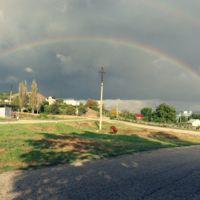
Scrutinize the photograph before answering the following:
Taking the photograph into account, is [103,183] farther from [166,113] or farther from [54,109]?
[54,109]

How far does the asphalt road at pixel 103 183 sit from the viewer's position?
16.2 feet

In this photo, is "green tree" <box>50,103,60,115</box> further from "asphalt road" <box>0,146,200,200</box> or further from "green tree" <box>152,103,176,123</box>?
"asphalt road" <box>0,146,200,200</box>

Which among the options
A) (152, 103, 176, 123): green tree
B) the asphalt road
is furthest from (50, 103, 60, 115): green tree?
the asphalt road

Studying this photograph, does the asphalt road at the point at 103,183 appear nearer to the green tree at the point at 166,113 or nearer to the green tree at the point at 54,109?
the green tree at the point at 166,113

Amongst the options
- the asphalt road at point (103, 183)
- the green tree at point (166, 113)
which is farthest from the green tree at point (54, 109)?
the asphalt road at point (103, 183)

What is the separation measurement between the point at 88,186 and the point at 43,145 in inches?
328

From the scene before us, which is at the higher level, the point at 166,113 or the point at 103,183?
the point at 166,113

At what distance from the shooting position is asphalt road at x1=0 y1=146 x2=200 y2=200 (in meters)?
4.93

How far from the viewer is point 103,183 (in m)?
5.79

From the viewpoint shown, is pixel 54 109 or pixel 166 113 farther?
pixel 54 109

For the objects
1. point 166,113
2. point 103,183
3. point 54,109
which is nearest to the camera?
point 103,183

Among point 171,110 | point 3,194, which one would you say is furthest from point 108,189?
point 171,110

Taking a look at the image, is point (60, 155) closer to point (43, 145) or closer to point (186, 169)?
point (43, 145)

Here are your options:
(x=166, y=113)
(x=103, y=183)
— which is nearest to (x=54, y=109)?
(x=166, y=113)
